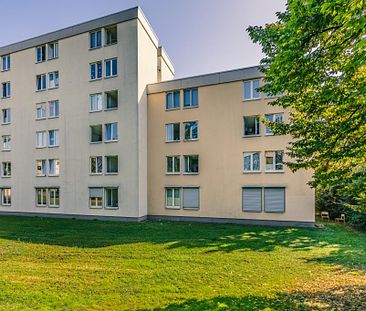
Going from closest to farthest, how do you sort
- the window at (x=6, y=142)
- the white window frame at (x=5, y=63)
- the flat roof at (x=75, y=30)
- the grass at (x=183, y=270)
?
the grass at (x=183, y=270), the flat roof at (x=75, y=30), the window at (x=6, y=142), the white window frame at (x=5, y=63)

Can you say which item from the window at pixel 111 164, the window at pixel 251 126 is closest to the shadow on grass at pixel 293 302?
the window at pixel 251 126

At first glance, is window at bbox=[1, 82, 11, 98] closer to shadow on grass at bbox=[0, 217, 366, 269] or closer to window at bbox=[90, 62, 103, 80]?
window at bbox=[90, 62, 103, 80]

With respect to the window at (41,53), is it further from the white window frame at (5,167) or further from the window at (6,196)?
the window at (6,196)

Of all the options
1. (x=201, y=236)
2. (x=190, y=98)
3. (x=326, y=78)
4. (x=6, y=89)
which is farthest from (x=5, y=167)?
(x=326, y=78)

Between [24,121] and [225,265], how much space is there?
2472cm

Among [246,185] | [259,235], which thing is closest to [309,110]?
[259,235]

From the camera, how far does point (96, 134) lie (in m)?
23.2

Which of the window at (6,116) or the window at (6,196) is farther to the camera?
the window at (6,116)

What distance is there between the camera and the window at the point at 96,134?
2305cm

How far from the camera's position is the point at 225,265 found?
10.1 m

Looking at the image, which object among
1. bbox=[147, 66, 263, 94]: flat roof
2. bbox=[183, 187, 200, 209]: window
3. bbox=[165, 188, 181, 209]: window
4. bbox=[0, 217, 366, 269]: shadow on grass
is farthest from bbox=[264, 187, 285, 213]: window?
bbox=[147, 66, 263, 94]: flat roof

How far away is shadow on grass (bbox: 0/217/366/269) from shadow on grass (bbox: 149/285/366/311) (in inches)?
145

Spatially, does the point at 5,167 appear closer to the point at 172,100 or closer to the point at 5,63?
the point at 5,63

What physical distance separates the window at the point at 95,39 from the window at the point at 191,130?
34.8 feet
